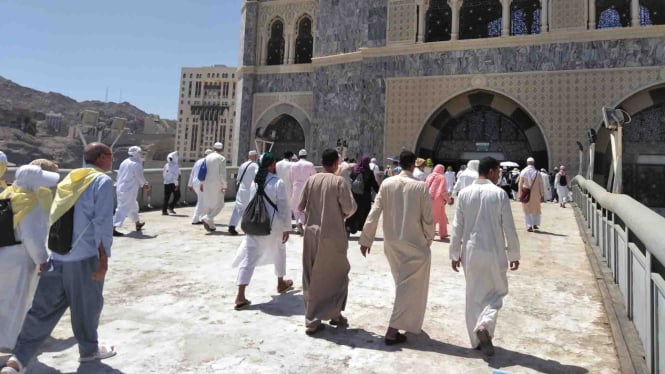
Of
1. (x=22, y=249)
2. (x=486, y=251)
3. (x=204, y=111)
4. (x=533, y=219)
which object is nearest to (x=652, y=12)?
(x=533, y=219)

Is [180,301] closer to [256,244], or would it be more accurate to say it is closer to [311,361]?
[256,244]

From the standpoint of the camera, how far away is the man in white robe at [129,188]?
650 cm

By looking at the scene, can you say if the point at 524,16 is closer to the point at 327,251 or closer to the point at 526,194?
the point at 526,194

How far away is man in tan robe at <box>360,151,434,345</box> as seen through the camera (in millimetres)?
2928

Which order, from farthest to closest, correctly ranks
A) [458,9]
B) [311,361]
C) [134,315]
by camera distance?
[458,9] < [134,315] < [311,361]

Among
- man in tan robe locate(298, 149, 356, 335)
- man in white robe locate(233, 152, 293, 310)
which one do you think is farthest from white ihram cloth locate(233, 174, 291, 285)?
man in tan robe locate(298, 149, 356, 335)

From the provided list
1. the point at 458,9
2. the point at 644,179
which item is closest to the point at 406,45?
the point at 458,9

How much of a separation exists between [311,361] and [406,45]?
14697 mm

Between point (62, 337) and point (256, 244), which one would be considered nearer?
point (62, 337)

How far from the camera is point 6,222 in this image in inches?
96.3

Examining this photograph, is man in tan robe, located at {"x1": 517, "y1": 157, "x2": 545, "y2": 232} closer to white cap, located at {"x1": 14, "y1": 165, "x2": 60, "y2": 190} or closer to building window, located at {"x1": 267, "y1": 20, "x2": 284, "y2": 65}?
white cap, located at {"x1": 14, "y1": 165, "x2": 60, "y2": 190}

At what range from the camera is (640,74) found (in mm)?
12898

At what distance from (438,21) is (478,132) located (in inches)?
188

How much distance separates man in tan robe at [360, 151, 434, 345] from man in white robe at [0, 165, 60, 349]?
2.17 m
